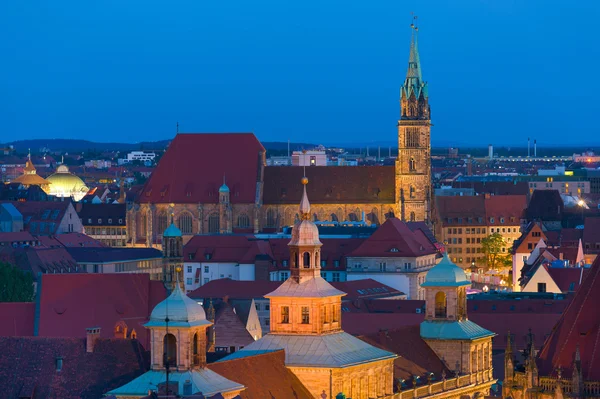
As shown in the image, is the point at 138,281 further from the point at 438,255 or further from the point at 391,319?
the point at 438,255

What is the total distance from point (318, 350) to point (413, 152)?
10870 cm

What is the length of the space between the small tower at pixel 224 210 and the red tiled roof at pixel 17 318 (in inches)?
3157

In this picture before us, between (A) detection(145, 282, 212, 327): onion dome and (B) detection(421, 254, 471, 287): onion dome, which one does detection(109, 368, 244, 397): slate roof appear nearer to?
→ (A) detection(145, 282, 212, 327): onion dome

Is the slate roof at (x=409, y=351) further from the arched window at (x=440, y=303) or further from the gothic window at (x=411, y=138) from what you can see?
the gothic window at (x=411, y=138)

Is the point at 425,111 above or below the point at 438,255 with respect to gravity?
above

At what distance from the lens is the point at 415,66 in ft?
631

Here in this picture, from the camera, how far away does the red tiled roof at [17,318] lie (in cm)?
10694

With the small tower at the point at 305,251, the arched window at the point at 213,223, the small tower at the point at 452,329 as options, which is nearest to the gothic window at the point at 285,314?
the small tower at the point at 305,251

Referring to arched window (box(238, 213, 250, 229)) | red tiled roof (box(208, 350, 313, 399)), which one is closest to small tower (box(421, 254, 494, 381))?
red tiled roof (box(208, 350, 313, 399))

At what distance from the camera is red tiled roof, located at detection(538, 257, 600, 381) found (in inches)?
3007

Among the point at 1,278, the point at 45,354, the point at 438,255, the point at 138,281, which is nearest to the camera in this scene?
the point at 45,354

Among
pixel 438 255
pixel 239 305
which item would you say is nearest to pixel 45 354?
pixel 239 305

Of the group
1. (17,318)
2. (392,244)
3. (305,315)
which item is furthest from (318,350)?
(392,244)

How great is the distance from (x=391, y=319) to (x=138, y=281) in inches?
510
